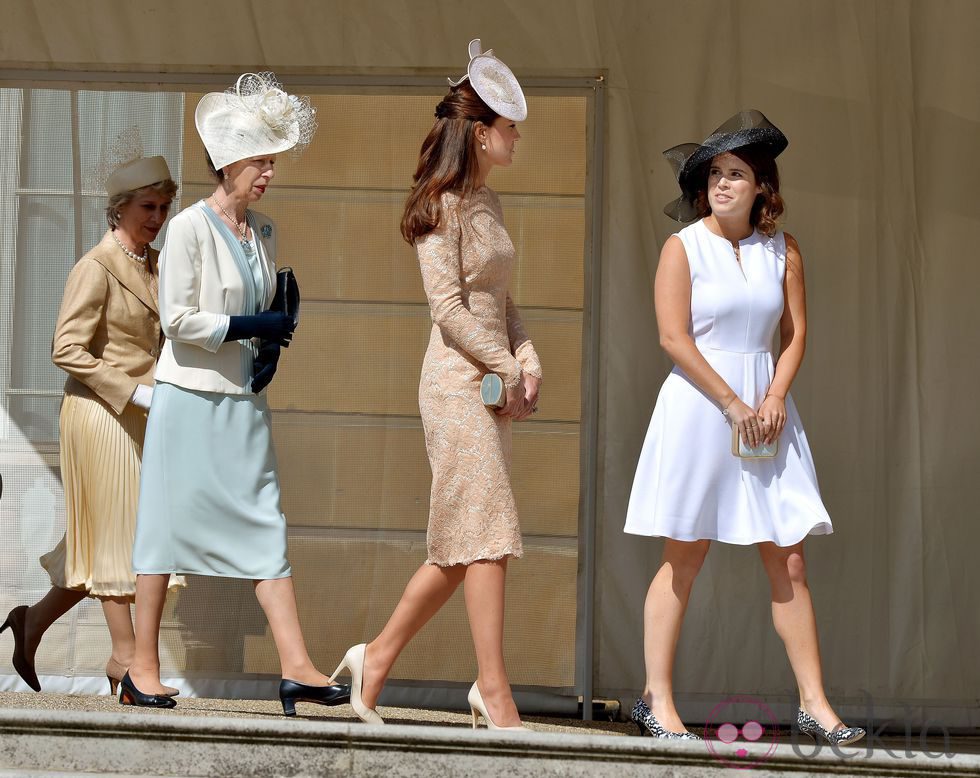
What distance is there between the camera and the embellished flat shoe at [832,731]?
4188mm

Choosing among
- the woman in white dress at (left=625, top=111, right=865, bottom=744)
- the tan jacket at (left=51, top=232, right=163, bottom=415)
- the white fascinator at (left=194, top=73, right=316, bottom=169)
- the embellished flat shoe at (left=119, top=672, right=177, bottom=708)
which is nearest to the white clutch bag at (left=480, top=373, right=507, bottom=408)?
the woman in white dress at (left=625, top=111, right=865, bottom=744)

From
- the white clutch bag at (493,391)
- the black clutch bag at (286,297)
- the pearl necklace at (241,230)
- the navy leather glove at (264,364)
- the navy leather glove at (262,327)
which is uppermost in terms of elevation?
the pearl necklace at (241,230)

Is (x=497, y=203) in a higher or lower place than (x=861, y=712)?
higher

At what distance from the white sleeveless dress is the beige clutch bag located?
56 mm

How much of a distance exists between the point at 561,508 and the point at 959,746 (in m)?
1.66

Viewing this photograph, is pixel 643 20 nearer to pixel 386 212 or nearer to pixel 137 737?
pixel 386 212

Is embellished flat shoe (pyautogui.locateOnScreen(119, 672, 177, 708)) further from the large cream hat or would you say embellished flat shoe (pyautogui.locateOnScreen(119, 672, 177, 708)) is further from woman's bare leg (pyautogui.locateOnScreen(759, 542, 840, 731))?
woman's bare leg (pyautogui.locateOnScreen(759, 542, 840, 731))

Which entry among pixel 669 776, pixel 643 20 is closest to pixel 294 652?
pixel 669 776

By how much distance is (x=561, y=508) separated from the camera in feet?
18.9

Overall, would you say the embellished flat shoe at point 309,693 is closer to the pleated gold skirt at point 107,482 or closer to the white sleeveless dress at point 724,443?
the white sleeveless dress at point 724,443

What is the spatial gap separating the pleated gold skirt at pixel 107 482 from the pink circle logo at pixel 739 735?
209 cm

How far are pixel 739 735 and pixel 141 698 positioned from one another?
2.17 m

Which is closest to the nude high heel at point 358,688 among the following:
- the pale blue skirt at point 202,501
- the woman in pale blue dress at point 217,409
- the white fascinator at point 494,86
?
the woman in pale blue dress at point 217,409

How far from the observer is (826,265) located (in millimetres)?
5727
